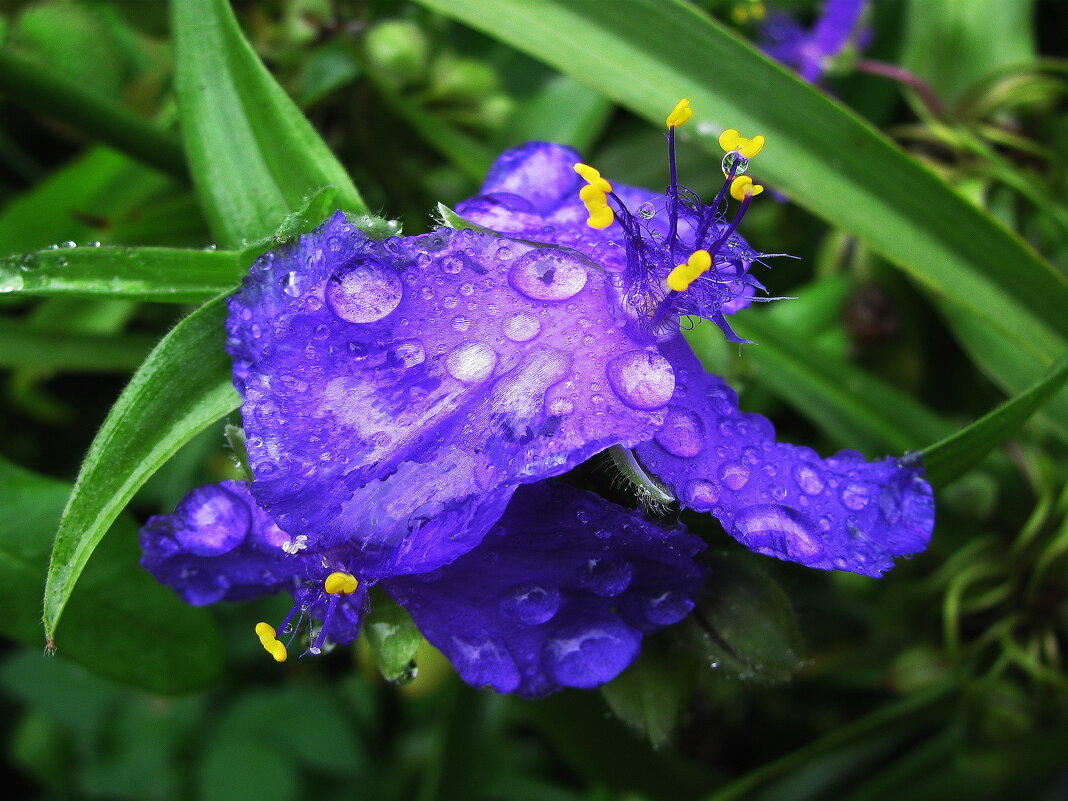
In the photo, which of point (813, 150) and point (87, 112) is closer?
point (813, 150)

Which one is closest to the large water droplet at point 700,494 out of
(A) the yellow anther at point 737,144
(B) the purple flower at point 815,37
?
(A) the yellow anther at point 737,144

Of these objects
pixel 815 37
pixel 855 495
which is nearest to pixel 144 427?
pixel 855 495

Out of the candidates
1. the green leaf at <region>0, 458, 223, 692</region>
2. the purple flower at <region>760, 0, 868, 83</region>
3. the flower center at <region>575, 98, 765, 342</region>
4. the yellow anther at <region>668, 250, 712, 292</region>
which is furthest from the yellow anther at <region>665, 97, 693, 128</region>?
the purple flower at <region>760, 0, 868, 83</region>

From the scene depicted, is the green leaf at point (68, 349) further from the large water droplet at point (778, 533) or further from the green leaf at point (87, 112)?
the large water droplet at point (778, 533)

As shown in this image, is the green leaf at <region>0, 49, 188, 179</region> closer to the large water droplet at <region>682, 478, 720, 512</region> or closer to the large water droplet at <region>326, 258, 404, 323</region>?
the large water droplet at <region>326, 258, 404, 323</region>

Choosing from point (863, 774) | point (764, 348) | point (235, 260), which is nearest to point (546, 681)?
A: point (235, 260)

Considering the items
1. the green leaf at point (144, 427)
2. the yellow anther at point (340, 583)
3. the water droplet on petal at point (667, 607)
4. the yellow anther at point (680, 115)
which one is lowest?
the green leaf at point (144, 427)

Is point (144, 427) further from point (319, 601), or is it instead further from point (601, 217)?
point (601, 217)
